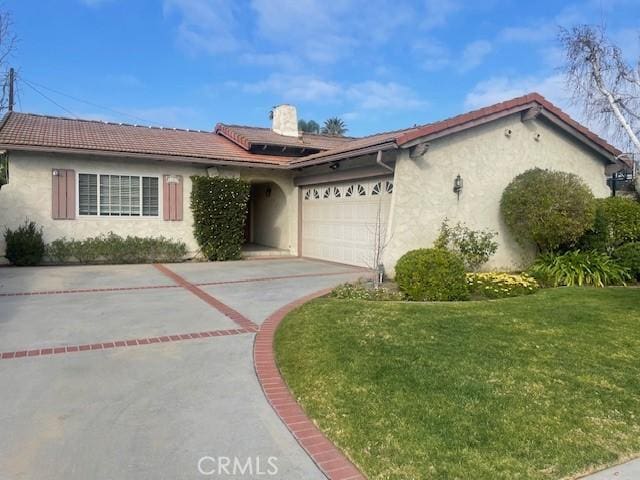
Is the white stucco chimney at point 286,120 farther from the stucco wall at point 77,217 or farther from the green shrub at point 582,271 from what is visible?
the green shrub at point 582,271

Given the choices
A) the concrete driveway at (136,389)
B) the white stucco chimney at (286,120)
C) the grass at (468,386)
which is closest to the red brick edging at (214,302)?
the concrete driveway at (136,389)

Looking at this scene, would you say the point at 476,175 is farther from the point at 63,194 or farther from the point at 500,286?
the point at 63,194

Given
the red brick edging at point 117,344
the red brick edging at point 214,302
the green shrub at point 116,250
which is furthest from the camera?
the green shrub at point 116,250

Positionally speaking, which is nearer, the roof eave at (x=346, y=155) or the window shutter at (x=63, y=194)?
the roof eave at (x=346, y=155)

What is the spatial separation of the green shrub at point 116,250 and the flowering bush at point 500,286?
9.72 m

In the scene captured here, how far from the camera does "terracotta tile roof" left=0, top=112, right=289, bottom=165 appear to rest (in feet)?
44.0

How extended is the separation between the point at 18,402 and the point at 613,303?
29.2ft

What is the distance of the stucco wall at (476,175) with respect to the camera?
1127 cm

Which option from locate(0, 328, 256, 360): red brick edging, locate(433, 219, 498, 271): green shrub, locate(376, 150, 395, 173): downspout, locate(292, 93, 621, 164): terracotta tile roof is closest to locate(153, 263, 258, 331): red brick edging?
locate(0, 328, 256, 360): red brick edging

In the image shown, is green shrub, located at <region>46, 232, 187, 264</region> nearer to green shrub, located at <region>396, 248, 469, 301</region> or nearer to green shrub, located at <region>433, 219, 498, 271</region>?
green shrub, located at <region>433, 219, 498, 271</region>

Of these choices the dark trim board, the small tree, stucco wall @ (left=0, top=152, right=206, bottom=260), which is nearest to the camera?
the small tree

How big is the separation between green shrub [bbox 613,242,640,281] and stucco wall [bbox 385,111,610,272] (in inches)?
95.8

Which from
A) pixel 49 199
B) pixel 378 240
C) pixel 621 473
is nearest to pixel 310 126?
pixel 49 199

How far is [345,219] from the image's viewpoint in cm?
1422
